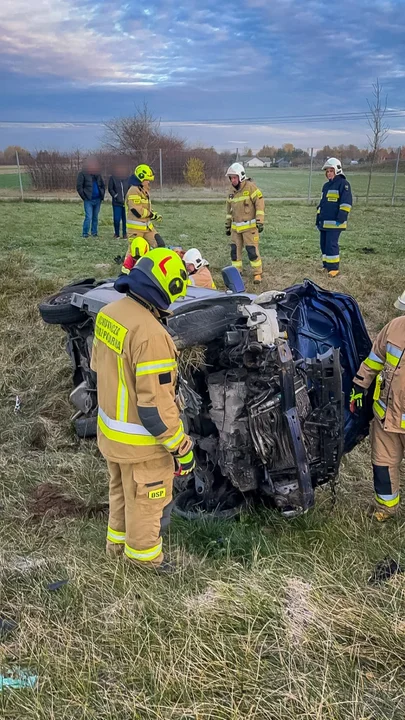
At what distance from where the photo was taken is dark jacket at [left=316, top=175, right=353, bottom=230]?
9281mm

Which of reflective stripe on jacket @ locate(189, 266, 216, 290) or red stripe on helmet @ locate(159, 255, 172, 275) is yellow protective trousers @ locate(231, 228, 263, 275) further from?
red stripe on helmet @ locate(159, 255, 172, 275)

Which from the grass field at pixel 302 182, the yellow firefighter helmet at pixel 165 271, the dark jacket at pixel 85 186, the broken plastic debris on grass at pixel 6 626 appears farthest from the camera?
the grass field at pixel 302 182

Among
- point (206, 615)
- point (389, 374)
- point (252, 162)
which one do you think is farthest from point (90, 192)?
point (252, 162)

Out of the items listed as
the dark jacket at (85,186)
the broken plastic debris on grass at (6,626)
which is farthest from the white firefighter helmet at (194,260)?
the dark jacket at (85,186)

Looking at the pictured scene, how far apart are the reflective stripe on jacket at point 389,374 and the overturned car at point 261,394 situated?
0.18 m

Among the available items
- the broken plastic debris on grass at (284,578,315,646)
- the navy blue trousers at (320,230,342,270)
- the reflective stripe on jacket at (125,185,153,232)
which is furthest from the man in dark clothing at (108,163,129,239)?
the broken plastic debris on grass at (284,578,315,646)

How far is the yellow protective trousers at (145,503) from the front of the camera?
2775 mm

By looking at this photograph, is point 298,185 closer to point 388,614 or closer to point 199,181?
point 199,181

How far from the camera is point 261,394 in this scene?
301 centimetres

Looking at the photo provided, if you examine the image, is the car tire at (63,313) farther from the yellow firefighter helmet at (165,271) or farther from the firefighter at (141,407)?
the yellow firefighter helmet at (165,271)

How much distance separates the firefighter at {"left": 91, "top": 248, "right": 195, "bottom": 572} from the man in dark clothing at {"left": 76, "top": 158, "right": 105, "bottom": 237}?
10.8 meters

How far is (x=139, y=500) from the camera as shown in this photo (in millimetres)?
2797

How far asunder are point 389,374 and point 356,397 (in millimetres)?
255

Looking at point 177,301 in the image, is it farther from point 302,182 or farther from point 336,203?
point 302,182
